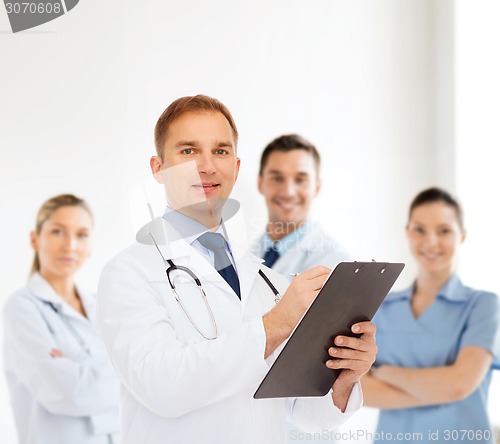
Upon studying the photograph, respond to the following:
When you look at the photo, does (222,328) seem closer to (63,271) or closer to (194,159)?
(194,159)

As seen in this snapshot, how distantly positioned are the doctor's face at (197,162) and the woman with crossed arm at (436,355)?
3.88 feet

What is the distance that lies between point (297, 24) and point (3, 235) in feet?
4.26

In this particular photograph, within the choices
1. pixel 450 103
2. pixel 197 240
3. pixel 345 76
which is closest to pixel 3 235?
pixel 197 240

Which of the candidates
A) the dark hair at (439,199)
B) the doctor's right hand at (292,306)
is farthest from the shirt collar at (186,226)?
the dark hair at (439,199)

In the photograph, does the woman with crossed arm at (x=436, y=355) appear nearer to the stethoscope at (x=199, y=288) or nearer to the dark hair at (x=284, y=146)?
the dark hair at (x=284, y=146)

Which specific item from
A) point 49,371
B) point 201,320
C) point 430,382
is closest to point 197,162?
point 201,320

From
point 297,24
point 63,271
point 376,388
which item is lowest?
point 376,388

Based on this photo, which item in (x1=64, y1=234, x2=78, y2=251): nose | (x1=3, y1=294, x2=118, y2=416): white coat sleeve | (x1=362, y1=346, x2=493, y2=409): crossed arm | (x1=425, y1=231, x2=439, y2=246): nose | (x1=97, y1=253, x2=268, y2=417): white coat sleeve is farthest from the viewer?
(x1=425, y1=231, x2=439, y2=246): nose

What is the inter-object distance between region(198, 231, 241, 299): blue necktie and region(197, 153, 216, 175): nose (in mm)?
107

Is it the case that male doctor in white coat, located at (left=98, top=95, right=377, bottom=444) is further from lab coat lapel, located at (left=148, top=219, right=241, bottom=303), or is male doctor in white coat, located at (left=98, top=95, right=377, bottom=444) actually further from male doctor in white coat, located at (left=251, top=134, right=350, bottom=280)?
male doctor in white coat, located at (left=251, top=134, right=350, bottom=280)

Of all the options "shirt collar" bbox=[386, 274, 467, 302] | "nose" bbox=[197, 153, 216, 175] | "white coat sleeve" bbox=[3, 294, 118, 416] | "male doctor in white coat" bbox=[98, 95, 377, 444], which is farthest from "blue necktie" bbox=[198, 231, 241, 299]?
"shirt collar" bbox=[386, 274, 467, 302]

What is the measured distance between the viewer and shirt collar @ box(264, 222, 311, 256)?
2.19 metres

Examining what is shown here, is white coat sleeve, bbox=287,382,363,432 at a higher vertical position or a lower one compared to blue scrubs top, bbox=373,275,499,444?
higher

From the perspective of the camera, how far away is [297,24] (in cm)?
267
